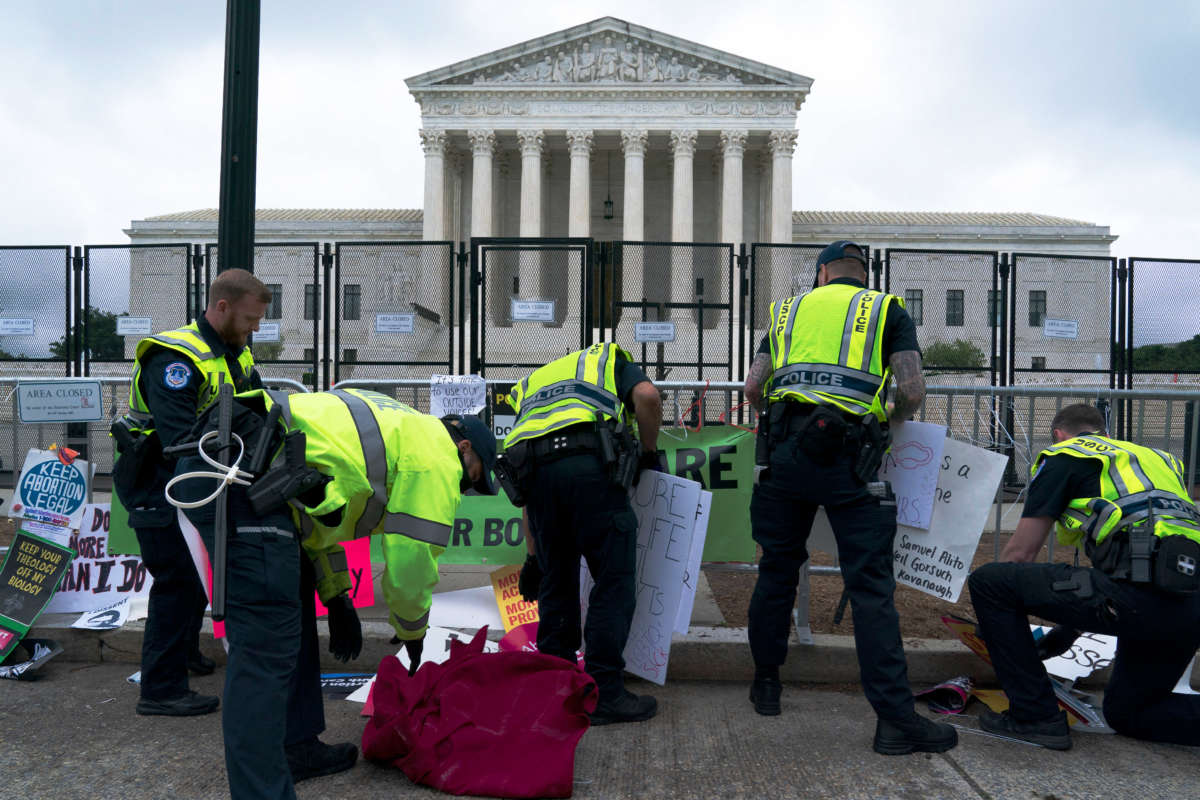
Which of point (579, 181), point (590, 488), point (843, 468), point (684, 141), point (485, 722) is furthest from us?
point (684, 141)

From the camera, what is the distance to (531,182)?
47469mm

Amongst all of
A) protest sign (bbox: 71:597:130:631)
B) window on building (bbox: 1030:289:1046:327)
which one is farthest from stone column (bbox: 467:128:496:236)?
protest sign (bbox: 71:597:130:631)

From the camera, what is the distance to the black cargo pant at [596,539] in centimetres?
378

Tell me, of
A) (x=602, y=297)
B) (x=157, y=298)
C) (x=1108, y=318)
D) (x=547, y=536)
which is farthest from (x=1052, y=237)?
(x=547, y=536)

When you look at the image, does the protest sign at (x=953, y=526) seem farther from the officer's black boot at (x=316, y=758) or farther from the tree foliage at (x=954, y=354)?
the tree foliage at (x=954, y=354)

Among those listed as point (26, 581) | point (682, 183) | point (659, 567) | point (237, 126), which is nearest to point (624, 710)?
point (659, 567)

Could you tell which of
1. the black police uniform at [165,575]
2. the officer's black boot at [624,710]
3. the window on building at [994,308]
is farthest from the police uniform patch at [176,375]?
the window on building at [994,308]

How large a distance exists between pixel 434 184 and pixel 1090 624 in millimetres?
46571

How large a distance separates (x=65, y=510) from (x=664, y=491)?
140 inches

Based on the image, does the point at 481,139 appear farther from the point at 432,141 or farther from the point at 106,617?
the point at 106,617

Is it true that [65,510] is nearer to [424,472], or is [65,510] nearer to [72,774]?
[72,774]

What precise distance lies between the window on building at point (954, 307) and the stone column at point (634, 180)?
36466 mm

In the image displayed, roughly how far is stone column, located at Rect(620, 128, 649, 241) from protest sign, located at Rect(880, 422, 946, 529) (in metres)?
43.8

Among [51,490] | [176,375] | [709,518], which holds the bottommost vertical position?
[709,518]
